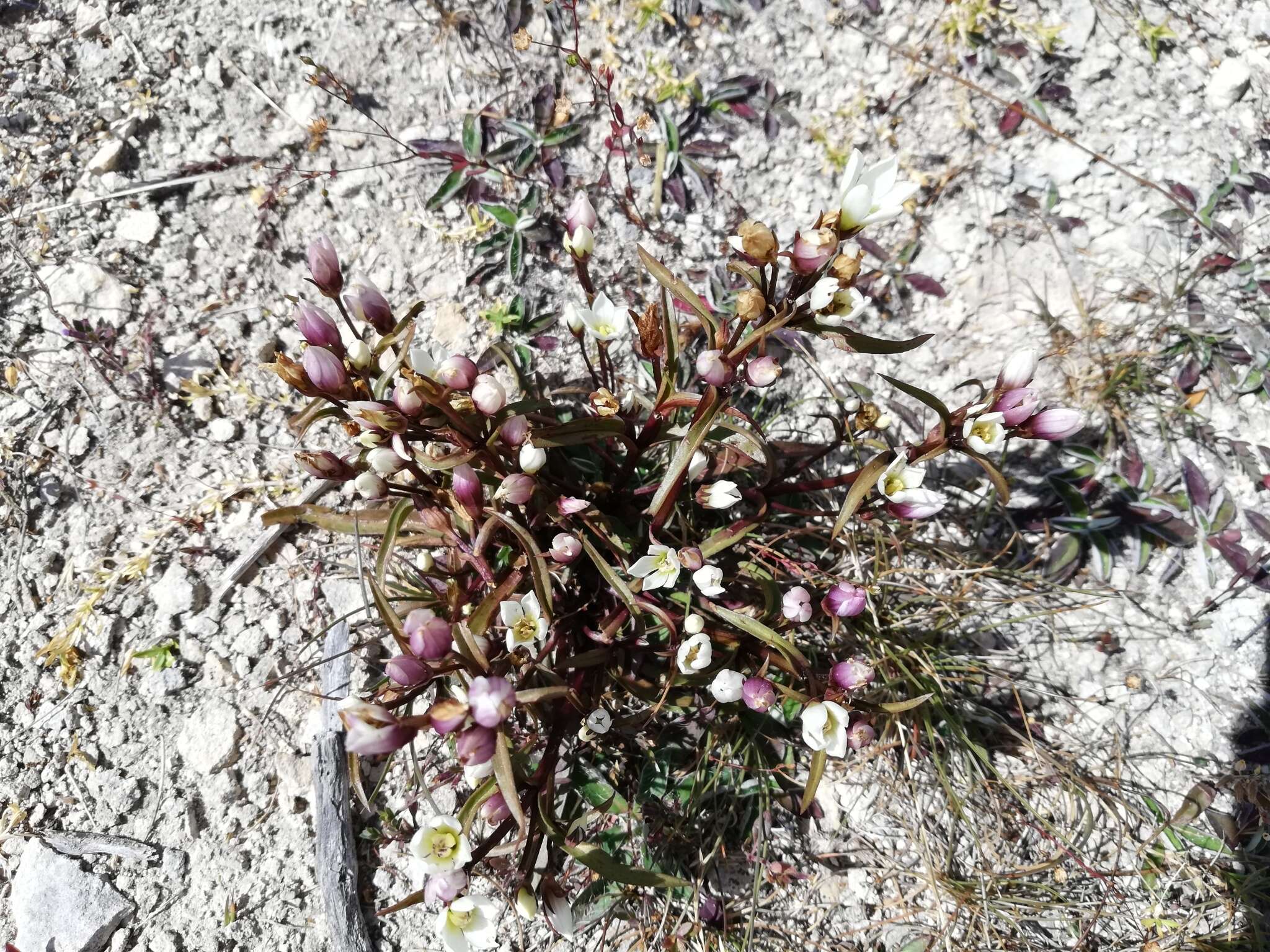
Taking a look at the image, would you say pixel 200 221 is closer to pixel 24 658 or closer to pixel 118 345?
pixel 118 345

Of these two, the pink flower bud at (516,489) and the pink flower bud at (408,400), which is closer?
the pink flower bud at (408,400)

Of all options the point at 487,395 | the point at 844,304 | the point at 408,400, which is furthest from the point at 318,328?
the point at 844,304

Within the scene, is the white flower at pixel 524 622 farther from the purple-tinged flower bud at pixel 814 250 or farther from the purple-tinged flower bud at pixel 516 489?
the purple-tinged flower bud at pixel 814 250

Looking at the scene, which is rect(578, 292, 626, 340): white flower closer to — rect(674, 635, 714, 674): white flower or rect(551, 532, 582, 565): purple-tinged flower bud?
rect(551, 532, 582, 565): purple-tinged flower bud

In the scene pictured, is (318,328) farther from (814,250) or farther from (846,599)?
(846,599)

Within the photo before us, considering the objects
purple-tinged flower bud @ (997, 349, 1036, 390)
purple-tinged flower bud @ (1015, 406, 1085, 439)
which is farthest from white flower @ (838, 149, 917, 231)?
purple-tinged flower bud @ (1015, 406, 1085, 439)

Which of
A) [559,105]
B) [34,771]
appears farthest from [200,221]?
[34,771]

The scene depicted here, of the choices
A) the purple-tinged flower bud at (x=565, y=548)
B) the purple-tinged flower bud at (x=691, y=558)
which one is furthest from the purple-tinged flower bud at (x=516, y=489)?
the purple-tinged flower bud at (x=691, y=558)
